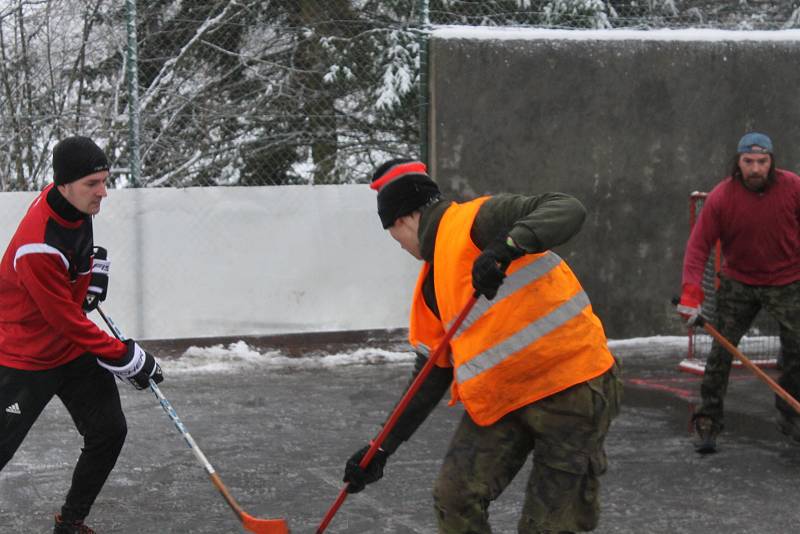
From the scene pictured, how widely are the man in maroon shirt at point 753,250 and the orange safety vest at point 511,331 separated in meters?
2.83

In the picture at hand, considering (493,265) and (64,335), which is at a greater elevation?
(493,265)

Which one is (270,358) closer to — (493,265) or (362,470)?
(362,470)

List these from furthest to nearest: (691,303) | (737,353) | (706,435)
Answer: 1. (706,435)
2. (691,303)
3. (737,353)

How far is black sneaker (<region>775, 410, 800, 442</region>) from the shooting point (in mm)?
6406

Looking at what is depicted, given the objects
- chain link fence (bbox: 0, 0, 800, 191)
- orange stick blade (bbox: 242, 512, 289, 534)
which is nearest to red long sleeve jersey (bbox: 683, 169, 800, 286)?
orange stick blade (bbox: 242, 512, 289, 534)

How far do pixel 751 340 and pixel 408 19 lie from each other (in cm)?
412

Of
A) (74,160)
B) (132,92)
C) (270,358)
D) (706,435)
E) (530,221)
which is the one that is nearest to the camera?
(530,221)

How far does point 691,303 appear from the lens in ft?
20.3

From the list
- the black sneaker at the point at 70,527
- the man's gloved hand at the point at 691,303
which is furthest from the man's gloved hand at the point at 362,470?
the man's gloved hand at the point at 691,303

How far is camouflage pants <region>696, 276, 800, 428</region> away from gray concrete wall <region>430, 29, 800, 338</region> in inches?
129

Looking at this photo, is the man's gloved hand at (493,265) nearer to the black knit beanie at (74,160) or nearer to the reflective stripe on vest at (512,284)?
the reflective stripe on vest at (512,284)

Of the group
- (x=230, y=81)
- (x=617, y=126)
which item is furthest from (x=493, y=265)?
(x=617, y=126)

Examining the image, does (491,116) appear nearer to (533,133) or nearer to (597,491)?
(533,133)

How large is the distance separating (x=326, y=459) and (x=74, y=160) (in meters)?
2.46
